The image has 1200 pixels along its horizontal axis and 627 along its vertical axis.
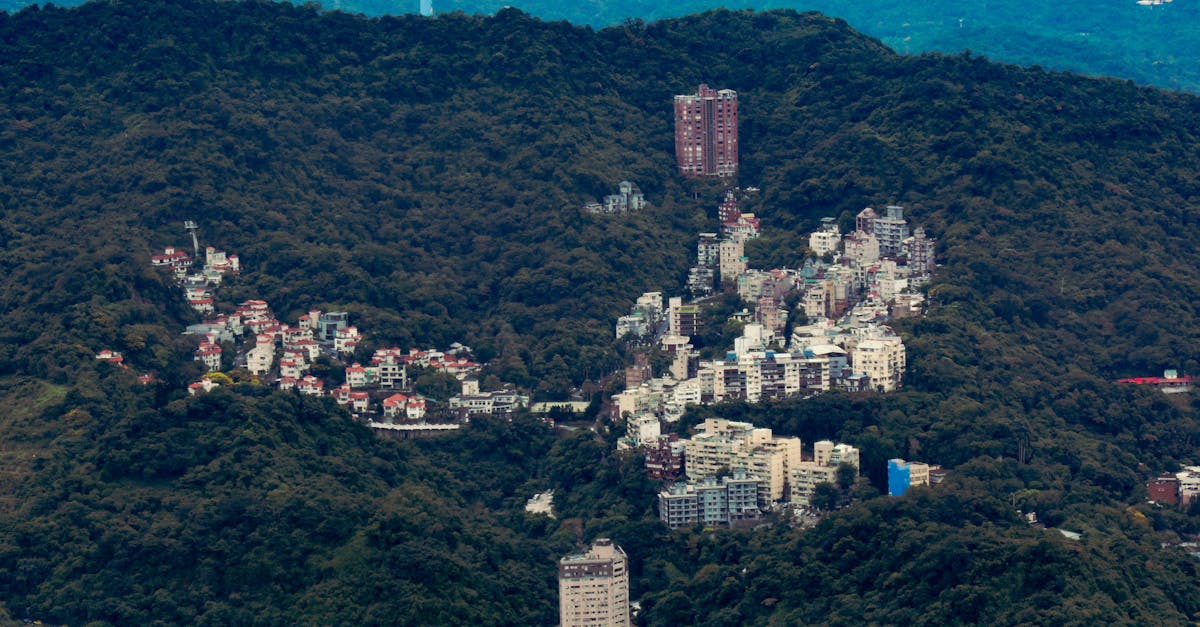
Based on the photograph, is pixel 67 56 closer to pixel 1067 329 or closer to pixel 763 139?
pixel 763 139

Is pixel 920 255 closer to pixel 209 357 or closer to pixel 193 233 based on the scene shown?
pixel 209 357

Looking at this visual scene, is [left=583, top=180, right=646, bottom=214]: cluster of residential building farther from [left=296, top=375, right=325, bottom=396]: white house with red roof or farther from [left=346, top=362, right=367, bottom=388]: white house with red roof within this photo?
[left=296, top=375, right=325, bottom=396]: white house with red roof

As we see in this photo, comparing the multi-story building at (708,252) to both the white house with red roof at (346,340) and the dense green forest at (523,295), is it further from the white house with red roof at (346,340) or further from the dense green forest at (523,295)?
the white house with red roof at (346,340)

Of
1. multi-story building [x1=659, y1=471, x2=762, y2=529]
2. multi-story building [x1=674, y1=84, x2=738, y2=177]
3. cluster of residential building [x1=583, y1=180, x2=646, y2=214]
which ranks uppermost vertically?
multi-story building [x1=674, y1=84, x2=738, y2=177]

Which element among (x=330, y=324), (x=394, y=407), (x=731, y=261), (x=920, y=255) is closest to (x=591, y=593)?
(x=394, y=407)

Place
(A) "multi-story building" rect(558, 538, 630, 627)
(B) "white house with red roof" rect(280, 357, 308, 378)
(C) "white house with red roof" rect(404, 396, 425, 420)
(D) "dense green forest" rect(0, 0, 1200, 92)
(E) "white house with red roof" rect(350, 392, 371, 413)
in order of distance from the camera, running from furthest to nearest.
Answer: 1. (D) "dense green forest" rect(0, 0, 1200, 92)
2. (B) "white house with red roof" rect(280, 357, 308, 378)
3. (E) "white house with red roof" rect(350, 392, 371, 413)
4. (C) "white house with red roof" rect(404, 396, 425, 420)
5. (A) "multi-story building" rect(558, 538, 630, 627)

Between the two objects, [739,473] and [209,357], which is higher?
[209,357]

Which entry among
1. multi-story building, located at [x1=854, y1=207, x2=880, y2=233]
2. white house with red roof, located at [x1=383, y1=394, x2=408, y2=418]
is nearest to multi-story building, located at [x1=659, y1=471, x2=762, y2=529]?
white house with red roof, located at [x1=383, y1=394, x2=408, y2=418]
